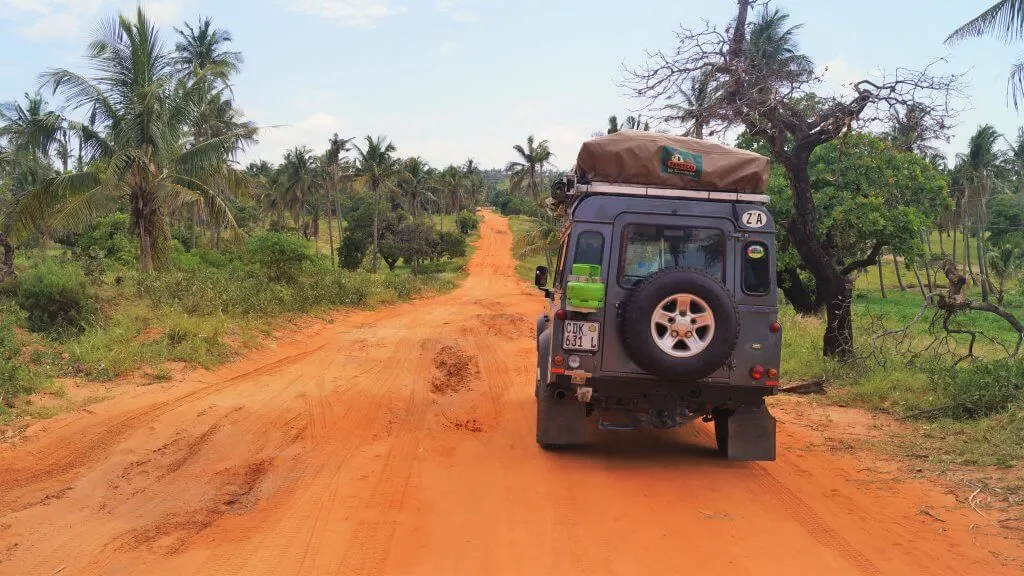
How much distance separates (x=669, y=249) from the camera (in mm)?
6449

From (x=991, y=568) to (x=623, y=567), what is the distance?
2.32 m

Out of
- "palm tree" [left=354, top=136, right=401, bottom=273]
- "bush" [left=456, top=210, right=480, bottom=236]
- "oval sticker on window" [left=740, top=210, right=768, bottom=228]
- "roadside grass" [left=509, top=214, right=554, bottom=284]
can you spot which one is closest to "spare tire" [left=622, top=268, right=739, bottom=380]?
"oval sticker on window" [left=740, top=210, right=768, bottom=228]

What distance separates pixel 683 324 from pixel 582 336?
89 cm

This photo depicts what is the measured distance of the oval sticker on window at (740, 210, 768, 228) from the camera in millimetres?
6402

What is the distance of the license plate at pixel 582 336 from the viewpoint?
6.27m

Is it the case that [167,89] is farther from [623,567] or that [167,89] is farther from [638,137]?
[623,567]

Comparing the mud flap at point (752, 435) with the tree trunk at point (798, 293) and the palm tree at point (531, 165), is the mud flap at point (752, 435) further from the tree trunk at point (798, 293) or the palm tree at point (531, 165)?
the palm tree at point (531, 165)

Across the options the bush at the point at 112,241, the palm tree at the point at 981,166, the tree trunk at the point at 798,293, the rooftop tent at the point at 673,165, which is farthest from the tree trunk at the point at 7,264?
the palm tree at the point at 981,166

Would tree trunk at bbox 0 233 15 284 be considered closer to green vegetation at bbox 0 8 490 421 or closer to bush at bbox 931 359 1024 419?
green vegetation at bbox 0 8 490 421

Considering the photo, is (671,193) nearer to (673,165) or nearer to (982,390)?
(673,165)

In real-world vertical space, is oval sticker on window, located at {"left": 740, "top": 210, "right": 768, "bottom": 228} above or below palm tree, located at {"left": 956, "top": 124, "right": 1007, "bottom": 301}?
below

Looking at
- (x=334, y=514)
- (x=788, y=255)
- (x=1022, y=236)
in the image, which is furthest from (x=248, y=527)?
(x=1022, y=236)

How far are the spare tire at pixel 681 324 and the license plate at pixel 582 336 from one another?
0.32m

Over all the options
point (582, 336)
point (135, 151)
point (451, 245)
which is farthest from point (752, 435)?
point (451, 245)
